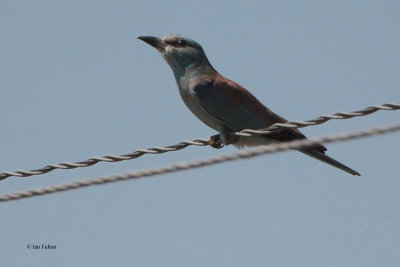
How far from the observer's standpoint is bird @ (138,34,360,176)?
242 inches

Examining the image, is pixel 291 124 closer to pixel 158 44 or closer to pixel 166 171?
pixel 166 171

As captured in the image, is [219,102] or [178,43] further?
[178,43]

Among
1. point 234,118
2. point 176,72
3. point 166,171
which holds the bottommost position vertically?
point 166,171

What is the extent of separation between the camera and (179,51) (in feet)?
22.8

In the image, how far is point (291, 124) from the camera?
13.5 feet

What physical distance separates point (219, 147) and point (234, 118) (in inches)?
15.7

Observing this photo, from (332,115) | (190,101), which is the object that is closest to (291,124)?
(332,115)

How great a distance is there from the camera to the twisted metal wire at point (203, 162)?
2.97 meters

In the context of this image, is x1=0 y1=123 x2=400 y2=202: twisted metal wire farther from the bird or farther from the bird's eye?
the bird's eye

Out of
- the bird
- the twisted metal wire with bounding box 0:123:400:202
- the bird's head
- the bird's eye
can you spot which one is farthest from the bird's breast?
the twisted metal wire with bounding box 0:123:400:202

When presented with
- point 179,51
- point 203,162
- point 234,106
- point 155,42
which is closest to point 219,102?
point 234,106

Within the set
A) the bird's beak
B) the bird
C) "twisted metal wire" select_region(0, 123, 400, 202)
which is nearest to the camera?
"twisted metal wire" select_region(0, 123, 400, 202)

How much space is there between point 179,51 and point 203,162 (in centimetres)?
368

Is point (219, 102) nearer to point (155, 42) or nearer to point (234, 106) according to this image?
point (234, 106)
